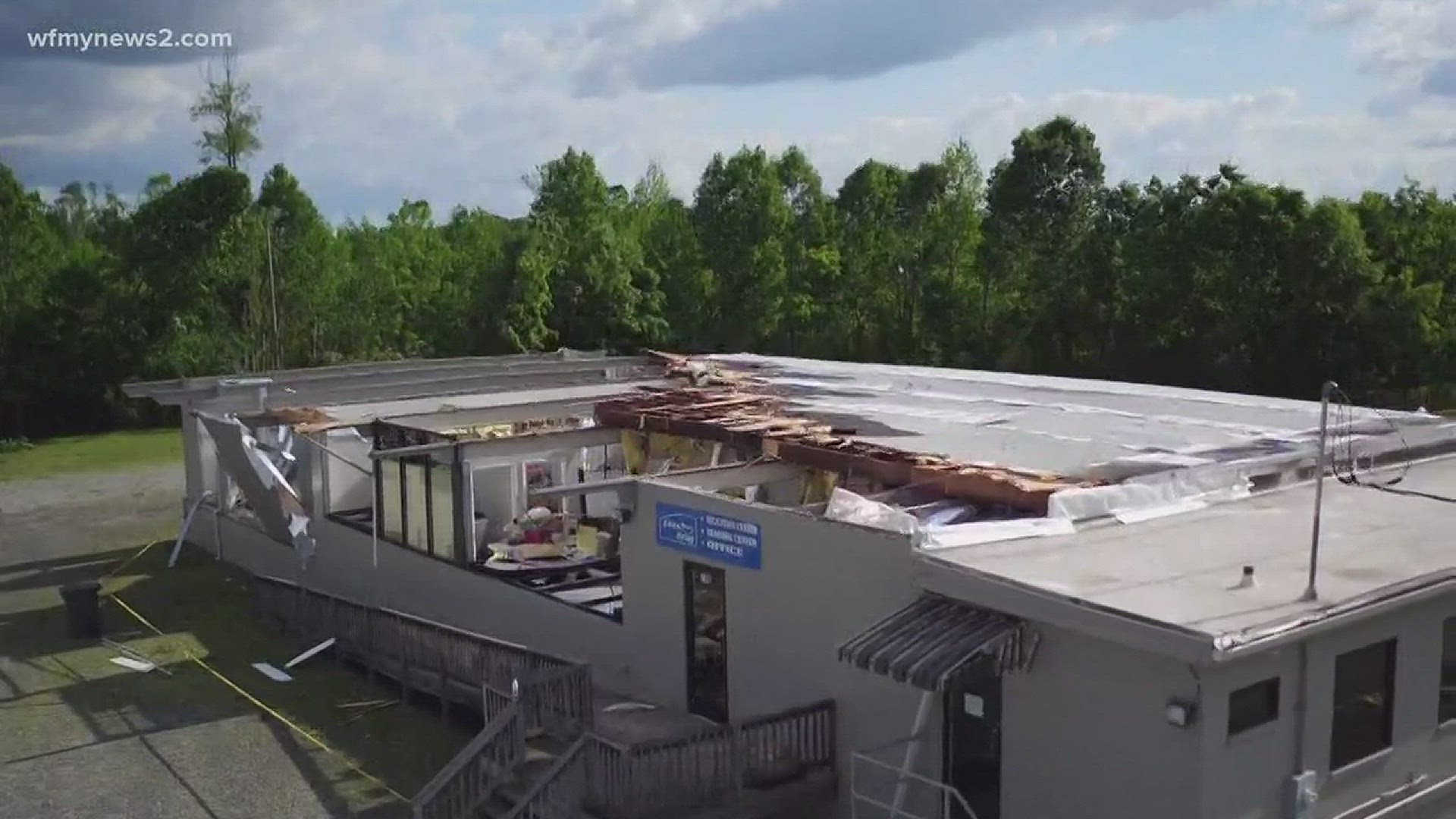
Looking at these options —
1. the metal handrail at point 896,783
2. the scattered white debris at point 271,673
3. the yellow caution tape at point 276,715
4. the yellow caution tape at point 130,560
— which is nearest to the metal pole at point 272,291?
the yellow caution tape at point 130,560

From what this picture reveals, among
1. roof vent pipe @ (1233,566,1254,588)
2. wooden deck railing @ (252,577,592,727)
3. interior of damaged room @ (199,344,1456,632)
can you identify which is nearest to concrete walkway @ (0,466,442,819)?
wooden deck railing @ (252,577,592,727)

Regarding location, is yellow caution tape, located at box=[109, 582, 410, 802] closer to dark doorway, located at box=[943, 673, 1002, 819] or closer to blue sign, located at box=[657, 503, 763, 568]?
blue sign, located at box=[657, 503, 763, 568]

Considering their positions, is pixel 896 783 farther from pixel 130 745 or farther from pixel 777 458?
pixel 130 745

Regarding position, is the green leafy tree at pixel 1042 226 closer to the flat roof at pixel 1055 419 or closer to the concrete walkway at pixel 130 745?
the flat roof at pixel 1055 419

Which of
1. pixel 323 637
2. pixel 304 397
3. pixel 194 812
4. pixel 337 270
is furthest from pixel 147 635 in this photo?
pixel 337 270

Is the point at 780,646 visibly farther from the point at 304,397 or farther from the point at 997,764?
the point at 304,397

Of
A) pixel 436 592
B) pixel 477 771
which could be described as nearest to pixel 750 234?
pixel 436 592
